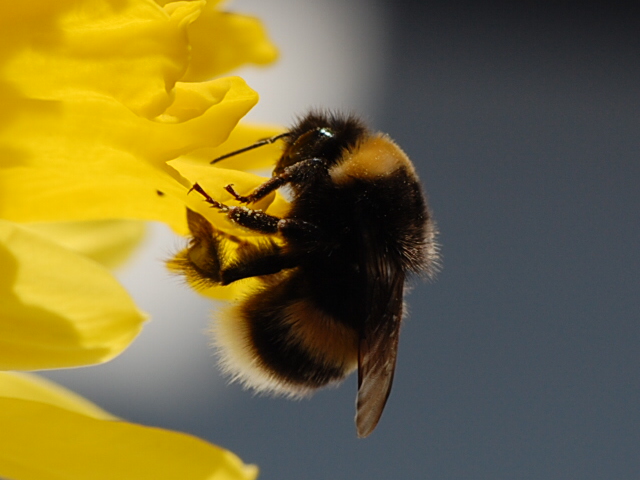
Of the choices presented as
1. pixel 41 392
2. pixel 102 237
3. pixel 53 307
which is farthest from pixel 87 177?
pixel 102 237

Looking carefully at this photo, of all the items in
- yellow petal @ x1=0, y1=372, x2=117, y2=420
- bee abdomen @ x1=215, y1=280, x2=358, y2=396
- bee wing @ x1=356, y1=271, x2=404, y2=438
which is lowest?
yellow petal @ x1=0, y1=372, x2=117, y2=420

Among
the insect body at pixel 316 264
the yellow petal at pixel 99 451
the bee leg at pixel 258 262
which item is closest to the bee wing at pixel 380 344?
the insect body at pixel 316 264

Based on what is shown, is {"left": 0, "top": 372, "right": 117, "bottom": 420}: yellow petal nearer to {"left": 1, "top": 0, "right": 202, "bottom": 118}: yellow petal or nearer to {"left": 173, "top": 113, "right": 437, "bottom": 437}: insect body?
{"left": 173, "top": 113, "right": 437, "bottom": 437}: insect body

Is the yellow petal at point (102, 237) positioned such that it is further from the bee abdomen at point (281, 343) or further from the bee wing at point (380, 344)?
the bee wing at point (380, 344)

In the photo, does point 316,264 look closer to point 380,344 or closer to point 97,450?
point 380,344

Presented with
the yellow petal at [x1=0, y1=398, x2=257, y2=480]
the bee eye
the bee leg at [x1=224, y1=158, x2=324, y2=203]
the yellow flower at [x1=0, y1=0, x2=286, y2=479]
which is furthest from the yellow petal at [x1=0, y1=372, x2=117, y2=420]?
the bee eye
